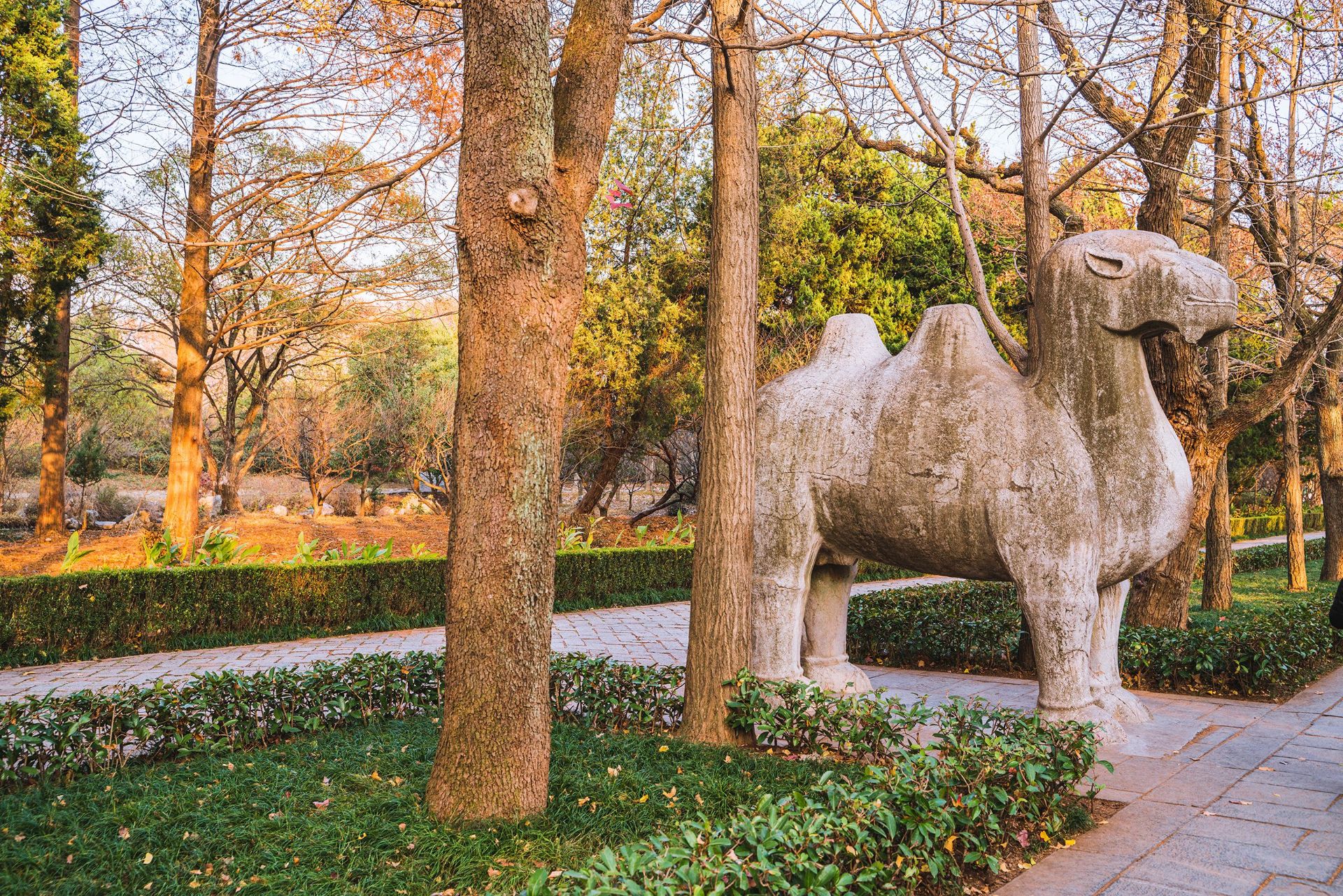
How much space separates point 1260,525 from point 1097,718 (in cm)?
2820

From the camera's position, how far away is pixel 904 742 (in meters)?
5.07

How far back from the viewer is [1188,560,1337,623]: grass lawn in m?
11.6

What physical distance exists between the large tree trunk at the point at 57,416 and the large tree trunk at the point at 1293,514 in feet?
63.1

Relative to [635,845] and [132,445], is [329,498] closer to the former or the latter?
[132,445]

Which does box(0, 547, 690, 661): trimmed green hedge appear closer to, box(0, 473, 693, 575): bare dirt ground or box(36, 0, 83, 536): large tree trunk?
box(0, 473, 693, 575): bare dirt ground

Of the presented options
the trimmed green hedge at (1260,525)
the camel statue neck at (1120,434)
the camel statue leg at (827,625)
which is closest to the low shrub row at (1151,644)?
the camel statue leg at (827,625)

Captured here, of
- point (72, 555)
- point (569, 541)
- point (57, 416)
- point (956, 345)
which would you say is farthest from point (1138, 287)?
point (57, 416)

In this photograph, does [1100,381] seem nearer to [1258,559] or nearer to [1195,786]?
[1195,786]

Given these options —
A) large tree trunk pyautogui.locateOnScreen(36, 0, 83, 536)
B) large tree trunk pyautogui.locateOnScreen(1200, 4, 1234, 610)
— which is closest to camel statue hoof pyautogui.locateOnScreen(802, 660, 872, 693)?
large tree trunk pyautogui.locateOnScreen(1200, 4, 1234, 610)

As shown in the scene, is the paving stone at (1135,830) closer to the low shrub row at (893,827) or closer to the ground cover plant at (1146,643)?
the low shrub row at (893,827)

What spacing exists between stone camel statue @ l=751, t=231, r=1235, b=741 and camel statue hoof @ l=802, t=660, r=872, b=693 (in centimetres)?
52

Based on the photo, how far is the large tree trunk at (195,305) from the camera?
11.6 metres

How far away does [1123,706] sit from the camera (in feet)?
18.1

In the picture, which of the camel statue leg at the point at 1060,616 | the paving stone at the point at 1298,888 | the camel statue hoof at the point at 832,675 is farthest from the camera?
the camel statue hoof at the point at 832,675
